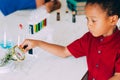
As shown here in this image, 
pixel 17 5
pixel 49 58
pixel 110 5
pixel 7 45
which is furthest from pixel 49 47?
pixel 17 5

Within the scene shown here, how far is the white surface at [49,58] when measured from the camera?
107cm

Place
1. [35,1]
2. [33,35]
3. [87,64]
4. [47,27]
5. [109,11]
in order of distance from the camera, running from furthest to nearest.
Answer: [35,1]
[47,27]
[33,35]
[87,64]
[109,11]

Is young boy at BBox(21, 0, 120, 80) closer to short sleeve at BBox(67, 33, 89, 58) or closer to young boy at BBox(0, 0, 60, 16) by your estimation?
short sleeve at BBox(67, 33, 89, 58)

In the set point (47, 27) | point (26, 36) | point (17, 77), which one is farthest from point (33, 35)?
point (17, 77)

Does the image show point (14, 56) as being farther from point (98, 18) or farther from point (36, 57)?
point (98, 18)

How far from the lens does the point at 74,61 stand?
1.19 metres

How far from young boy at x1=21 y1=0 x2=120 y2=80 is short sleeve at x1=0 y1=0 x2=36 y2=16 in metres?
0.42

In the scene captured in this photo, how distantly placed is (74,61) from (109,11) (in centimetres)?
28

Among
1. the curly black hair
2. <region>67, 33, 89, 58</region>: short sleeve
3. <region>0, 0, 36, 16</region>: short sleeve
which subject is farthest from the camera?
<region>0, 0, 36, 16</region>: short sleeve

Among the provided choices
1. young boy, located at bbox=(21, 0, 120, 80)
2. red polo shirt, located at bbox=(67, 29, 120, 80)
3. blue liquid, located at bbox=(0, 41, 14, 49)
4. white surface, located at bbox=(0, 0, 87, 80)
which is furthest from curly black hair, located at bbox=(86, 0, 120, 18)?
blue liquid, located at bbox=(0, 41, 14, 49)

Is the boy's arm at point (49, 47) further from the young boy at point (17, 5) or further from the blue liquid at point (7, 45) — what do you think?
the young boy at point (17, 5)

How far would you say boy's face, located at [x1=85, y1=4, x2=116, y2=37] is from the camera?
1.04 meters

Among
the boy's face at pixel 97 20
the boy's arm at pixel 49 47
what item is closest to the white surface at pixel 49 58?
the boy's arm at pixel 49 47

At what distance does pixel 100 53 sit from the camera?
3.71 feet
